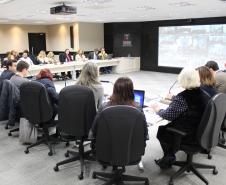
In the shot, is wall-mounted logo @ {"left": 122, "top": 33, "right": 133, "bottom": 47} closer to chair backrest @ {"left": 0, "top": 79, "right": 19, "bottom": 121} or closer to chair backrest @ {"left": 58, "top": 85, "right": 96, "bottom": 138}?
chair backrest @ {"left": 0, "top": 79, "right": 19, "bottom": 121}

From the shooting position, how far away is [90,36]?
43.4 feet

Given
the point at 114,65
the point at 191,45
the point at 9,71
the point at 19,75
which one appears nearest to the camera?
the point at 19,75

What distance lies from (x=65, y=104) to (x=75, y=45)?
10593mm

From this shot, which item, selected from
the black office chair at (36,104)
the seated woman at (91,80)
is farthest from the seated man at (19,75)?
the seated woman at (91,80)

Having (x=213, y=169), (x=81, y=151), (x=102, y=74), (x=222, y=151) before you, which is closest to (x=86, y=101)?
(x=81, y=151)

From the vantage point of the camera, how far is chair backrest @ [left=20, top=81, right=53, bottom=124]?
322 centimetres

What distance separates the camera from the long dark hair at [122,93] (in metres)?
2.37

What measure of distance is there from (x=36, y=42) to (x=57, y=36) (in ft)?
4.84

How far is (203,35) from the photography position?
1062 cm

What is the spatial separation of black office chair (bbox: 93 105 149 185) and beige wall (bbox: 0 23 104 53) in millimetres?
10970

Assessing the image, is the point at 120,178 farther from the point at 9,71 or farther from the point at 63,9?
the point at 63,9

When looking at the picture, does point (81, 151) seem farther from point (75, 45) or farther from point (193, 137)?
point (75, 45)

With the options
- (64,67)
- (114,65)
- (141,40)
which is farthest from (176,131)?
(141,40)

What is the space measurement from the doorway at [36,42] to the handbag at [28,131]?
1180 centimetres
